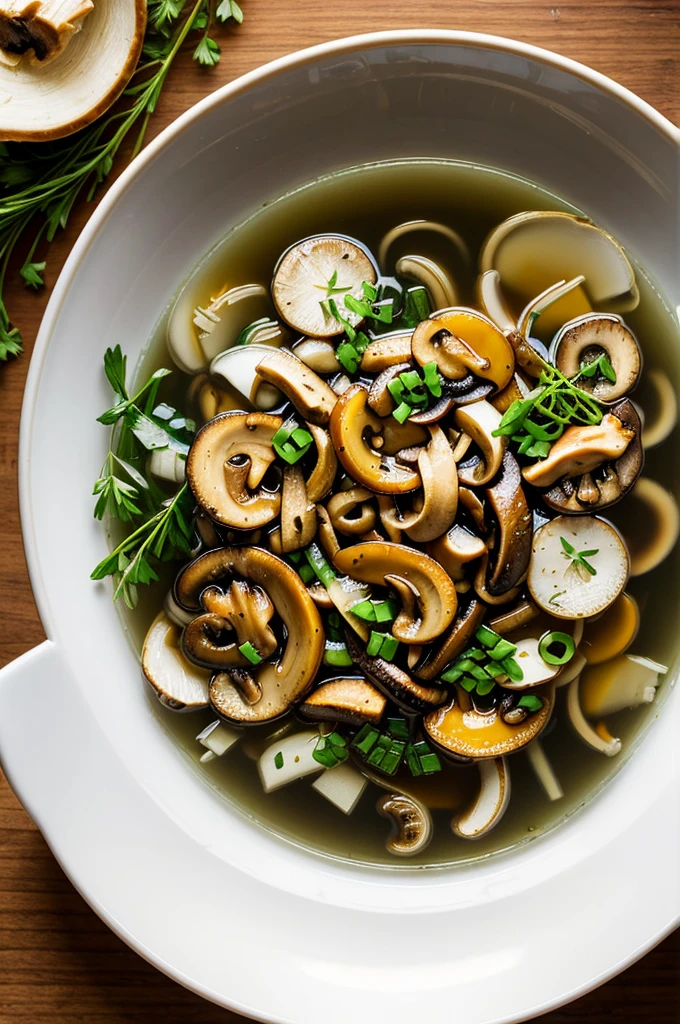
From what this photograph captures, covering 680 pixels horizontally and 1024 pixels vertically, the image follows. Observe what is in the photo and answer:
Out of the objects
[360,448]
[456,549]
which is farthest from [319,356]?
[456,549]

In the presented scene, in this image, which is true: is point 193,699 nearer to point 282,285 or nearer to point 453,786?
point 453,786

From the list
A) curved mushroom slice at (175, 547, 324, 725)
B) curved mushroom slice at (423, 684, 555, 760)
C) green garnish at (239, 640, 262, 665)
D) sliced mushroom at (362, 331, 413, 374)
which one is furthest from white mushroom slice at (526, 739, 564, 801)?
sliced mushroom at (362, 331, 413, 374)

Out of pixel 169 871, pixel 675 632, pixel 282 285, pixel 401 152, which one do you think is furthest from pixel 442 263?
pixel 169 871

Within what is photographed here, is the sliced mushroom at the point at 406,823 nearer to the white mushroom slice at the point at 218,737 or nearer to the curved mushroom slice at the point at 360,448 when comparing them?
the white mushroom slice at the point at 218,737

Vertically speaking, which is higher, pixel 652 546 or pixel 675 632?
pixel 652 546

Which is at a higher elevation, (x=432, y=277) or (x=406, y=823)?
(x=432, y=277)

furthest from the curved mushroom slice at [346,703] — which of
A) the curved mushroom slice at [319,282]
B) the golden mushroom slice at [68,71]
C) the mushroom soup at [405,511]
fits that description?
the golden mushroom slice at [68,71]

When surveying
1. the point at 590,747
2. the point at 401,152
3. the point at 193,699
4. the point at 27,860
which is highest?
the point at 401,152

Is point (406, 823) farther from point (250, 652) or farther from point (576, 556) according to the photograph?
point (576, 556)
